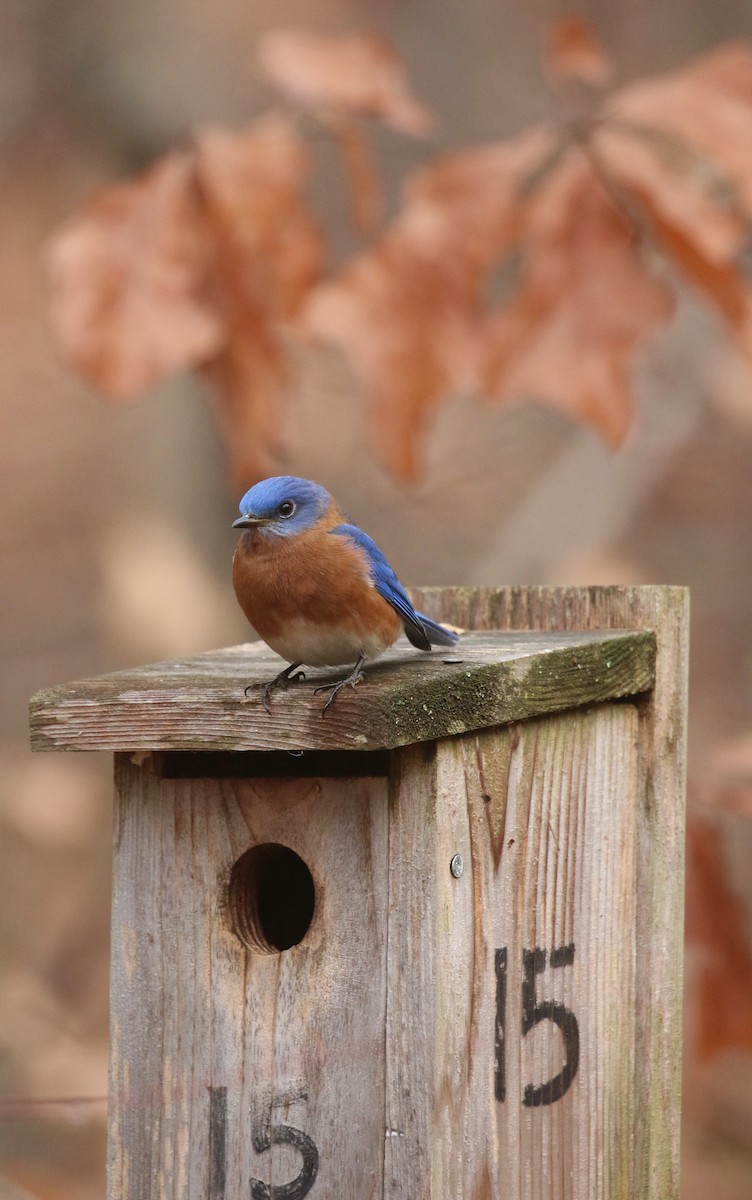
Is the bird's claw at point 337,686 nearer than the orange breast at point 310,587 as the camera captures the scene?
Yes

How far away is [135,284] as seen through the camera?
2.86m

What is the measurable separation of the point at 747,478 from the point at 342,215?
2.31 meters

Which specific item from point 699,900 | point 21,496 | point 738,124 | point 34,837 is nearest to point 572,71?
point 738,124

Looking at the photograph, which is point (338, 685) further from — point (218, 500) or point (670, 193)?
point (218, 500)

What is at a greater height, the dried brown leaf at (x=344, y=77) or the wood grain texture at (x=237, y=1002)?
the dried brown leaf at (x=344, y=77)

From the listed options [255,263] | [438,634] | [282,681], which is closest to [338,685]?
[282,681]

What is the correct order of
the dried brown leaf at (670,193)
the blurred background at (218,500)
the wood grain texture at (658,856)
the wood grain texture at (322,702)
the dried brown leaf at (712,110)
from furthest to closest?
the blurred background at (218,500) → the dried brown leaf at (712,110) → the dried brown leaf at (670,193) → the wood grain texture at (658,856) → the wood grain texture at (322,702)

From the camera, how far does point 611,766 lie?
7.79 feet

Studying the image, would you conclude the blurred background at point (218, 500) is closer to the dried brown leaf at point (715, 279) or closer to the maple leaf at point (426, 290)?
the maple leaf at point (426, 290)

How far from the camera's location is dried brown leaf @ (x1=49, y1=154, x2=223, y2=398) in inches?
109

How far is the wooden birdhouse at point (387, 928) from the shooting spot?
1.95m

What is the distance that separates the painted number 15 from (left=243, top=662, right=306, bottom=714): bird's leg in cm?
47

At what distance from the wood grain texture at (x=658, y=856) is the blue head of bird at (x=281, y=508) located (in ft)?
1.66

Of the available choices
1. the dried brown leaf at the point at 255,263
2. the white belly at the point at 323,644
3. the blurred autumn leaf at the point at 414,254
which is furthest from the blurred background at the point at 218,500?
the white belly at the point at 323,644
